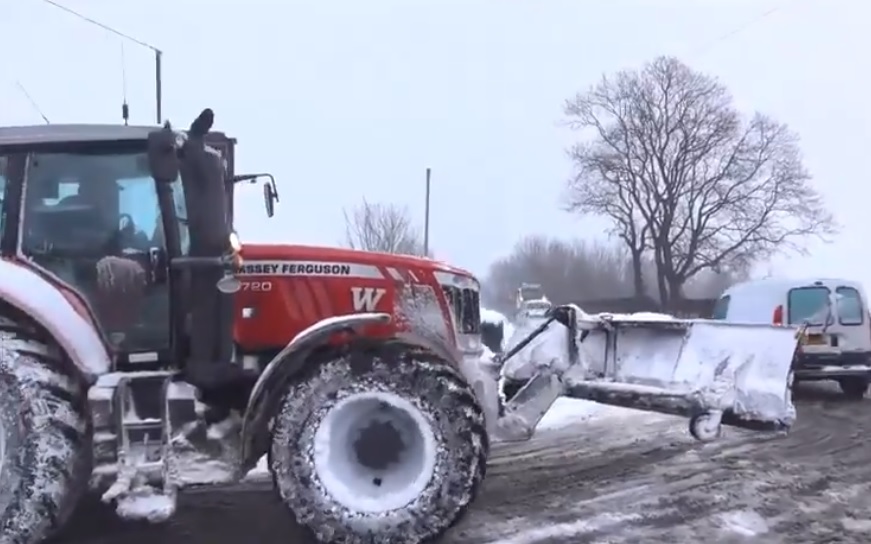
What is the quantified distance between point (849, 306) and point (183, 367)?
11.2 m

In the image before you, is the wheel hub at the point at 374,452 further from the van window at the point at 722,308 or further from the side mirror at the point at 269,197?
the van window at the point at 722,308

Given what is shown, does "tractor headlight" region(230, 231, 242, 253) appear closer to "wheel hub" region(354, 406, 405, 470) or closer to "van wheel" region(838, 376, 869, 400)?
"wheel hub" region(354, 406, 405, 470)

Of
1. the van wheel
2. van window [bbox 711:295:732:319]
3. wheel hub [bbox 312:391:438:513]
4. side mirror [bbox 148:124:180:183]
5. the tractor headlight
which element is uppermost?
side mirror [bbox 148:124:180:183]

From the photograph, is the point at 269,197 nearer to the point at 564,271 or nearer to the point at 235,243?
the point at 235,243

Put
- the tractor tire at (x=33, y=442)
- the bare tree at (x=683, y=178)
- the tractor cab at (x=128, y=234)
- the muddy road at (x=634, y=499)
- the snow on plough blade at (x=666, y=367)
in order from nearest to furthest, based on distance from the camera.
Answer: the tractor tire at (x=33, y=442) → the tractor cab at (x=128, y=234) → the muddy road at (x=634, y=499) → the snow on plough blade at (x=666, y=367) → the bare tree at (x=683, y=178)

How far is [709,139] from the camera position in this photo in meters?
67.2

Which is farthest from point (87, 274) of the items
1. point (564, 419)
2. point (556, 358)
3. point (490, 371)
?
point (564, 419)

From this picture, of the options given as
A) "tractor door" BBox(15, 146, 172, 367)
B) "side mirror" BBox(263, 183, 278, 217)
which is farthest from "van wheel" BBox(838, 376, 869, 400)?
"tractor door" BBox(15, 146, 172, 367)

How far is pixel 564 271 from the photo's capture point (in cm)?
9569

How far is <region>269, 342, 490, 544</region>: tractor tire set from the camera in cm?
641

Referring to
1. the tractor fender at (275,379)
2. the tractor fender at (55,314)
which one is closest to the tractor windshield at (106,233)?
the tractor fender at (55,314)

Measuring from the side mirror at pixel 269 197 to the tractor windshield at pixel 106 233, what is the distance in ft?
4.01

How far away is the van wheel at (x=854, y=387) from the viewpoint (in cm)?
1530

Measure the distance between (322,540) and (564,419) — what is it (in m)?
7.17
